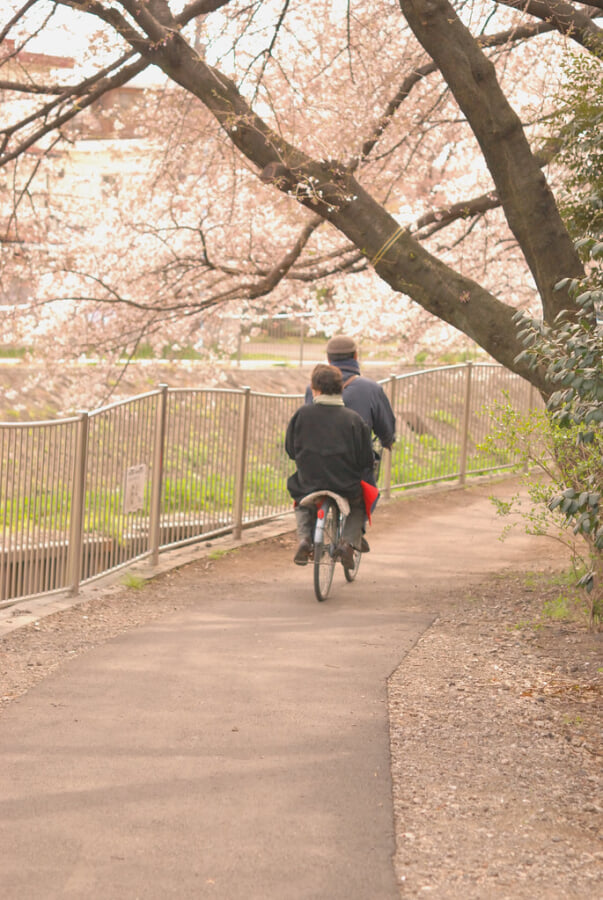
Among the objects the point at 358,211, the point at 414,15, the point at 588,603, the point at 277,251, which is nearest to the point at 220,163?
the point at 277,251

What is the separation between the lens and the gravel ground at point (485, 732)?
4.06 m

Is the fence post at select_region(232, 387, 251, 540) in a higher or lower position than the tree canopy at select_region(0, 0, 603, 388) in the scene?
lower

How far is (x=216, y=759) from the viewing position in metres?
5.04

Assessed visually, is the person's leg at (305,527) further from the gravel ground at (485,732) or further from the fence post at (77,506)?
the fence post at (77,506)

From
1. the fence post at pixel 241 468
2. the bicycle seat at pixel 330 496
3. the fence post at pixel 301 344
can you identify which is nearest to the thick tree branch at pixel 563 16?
the bicycle seat at pixel 330 496

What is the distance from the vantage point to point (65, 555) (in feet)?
27.8

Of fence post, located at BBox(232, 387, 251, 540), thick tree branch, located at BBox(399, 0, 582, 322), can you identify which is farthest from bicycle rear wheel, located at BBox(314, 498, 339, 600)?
fence post, located at BBox(232, 387, 251, 540)

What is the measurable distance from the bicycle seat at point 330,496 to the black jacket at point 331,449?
51 mm

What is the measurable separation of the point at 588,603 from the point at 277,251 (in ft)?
30.5

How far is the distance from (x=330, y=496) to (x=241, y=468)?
9.24 ft

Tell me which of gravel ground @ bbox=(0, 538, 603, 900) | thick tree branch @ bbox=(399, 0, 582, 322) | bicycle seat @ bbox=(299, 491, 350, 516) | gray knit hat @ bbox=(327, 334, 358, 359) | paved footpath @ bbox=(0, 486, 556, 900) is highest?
thick tree branch @ bbox=(399, 0, 582, 322)

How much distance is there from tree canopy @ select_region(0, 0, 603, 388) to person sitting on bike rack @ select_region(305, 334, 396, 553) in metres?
0.63

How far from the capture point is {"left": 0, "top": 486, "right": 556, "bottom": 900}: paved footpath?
393 centimetres

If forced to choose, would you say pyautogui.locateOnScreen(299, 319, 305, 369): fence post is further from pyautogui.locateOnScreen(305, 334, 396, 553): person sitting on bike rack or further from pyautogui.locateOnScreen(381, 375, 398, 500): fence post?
pyautogui.locateOnScreen(305, 334, 396, 553): person sitting on bike rack
